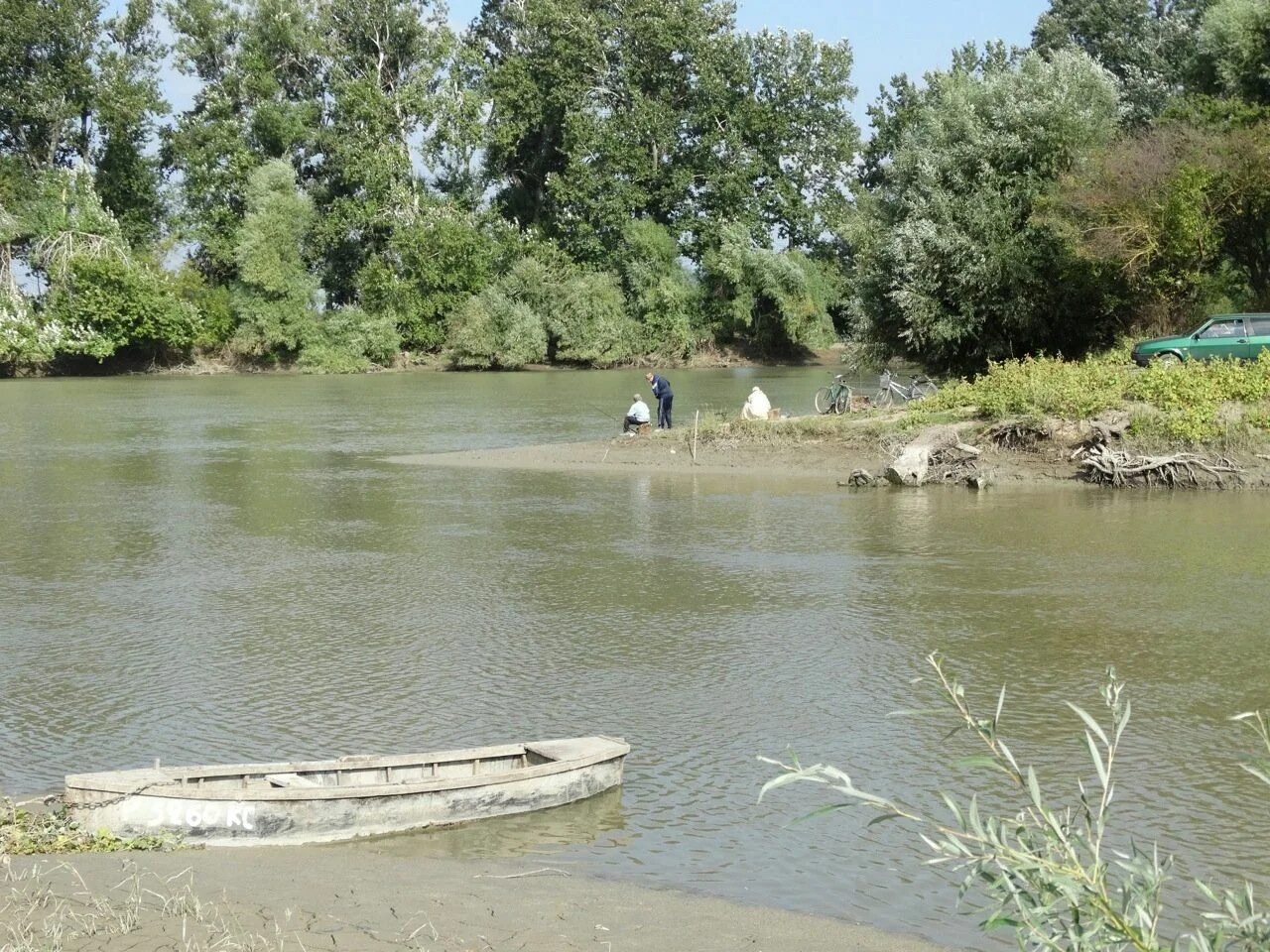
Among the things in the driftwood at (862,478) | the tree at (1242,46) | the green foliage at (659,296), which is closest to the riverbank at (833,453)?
the driftwood at (862,478)

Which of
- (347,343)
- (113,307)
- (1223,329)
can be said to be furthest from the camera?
(347,343)

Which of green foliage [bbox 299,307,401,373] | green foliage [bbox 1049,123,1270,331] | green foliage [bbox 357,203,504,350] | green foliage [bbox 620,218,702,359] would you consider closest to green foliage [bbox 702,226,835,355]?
green foliage [bbox 620,218,702,359]

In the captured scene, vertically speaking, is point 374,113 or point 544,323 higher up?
point 374,113

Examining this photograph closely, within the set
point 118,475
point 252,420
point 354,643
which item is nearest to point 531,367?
point 252,420

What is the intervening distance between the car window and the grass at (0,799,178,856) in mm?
27550

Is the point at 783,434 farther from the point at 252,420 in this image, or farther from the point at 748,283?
the point at 748,283

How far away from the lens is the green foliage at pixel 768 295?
2862 inches

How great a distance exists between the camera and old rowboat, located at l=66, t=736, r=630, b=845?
8547mm

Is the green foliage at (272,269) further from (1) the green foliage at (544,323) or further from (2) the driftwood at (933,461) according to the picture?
(2) the driftwood at (933,461)

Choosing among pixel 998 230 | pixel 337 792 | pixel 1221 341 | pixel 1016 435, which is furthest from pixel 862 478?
pixel 337 792

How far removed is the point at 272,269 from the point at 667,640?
65.7m

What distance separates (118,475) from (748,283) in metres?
48.8

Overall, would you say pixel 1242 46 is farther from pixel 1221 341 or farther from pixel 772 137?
pixel 772 137

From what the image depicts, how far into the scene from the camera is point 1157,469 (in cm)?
2520
